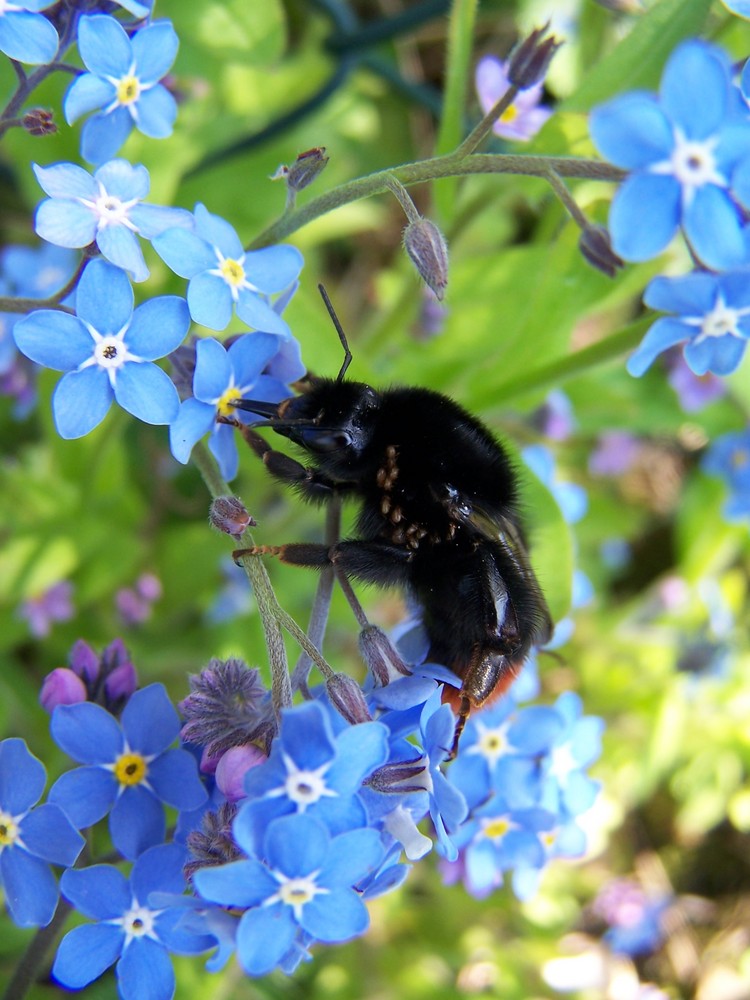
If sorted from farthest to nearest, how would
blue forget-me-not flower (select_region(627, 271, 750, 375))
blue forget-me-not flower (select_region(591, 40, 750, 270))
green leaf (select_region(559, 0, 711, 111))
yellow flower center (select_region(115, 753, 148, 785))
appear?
1. green leaf (select_region(559, 0, 711, 111))
2. yellow flower center (select_region(115, 753, 148, 785))
3. blue forget-me-not flower (select_region(627, 271, 750, 375))
4. blue forget-me-not flower (select_region(591, 40, 750, 270))

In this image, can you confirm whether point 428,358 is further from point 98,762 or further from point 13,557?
point 98,762

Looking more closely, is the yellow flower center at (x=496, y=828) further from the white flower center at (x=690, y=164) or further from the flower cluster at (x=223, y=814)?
the white flower center at (x=690, y=164)

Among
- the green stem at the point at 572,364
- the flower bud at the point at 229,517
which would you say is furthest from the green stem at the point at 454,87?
the flower bud at the point at 229,517

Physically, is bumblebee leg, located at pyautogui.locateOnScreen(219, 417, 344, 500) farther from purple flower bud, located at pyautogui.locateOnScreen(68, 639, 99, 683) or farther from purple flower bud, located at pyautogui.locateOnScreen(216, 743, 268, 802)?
purple flower bud, located at pyautogui.locateOnScreen(68, 639, 99, 683)

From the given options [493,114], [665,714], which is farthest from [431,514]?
[665,714]

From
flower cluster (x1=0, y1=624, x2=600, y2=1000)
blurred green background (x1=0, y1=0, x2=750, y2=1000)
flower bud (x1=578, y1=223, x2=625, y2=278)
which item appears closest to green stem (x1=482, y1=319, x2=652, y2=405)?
blurred green background (x1=0, y1=0, x2=750, y2=1000)
